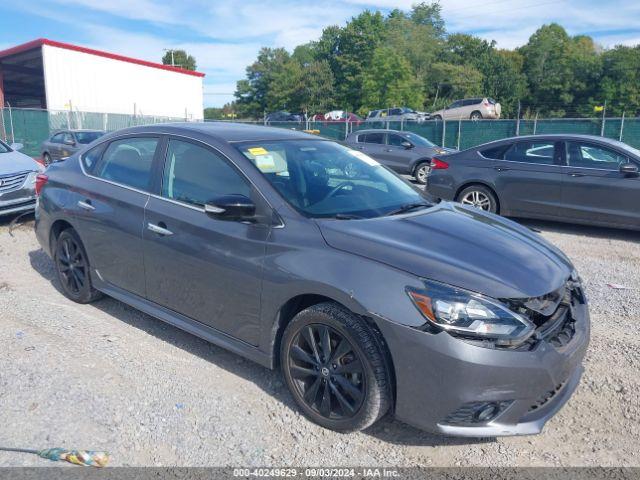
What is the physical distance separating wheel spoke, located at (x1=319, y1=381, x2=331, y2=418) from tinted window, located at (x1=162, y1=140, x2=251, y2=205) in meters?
1.28

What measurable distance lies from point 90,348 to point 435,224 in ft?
8.92

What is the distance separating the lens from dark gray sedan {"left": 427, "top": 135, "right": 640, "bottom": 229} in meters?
7.79

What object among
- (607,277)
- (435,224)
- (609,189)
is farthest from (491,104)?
(435,224)

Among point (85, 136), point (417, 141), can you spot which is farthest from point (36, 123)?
point (417, 141)

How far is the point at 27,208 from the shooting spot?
862 centimetres

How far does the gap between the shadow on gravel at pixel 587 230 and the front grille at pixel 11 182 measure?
8250 millimetres

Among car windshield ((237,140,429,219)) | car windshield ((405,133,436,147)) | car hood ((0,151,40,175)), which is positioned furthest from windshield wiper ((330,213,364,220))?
car windshield ((405,133,436,147))

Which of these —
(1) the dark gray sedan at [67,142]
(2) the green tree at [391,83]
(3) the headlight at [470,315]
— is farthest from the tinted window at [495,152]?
(2) the green tree at [391,83]

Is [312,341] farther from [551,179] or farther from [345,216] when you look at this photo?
[551,179]

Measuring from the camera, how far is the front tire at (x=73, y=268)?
4.80m

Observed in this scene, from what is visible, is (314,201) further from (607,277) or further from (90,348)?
(607,277)

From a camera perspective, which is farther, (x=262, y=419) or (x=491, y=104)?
(x=491, y=104)

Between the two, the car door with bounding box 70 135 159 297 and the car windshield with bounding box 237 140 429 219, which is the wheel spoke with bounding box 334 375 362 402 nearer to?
the car windshield with bounding box 237 140 429 219

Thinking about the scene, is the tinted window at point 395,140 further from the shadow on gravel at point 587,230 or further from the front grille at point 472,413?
the front grille at point 472,413
